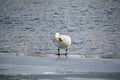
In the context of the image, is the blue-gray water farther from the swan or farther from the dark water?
the swan

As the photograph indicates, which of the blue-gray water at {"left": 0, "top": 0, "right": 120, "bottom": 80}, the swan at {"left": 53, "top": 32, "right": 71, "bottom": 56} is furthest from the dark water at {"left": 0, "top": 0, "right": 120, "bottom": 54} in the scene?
the swan at {"left": 53, "top": 32, "right": 71, "bottom": 56}

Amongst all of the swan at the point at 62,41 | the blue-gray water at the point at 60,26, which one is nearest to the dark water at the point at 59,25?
the blue-gray water at the point at 60,26

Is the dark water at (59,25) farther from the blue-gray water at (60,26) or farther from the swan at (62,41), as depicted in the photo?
the swan at (62,41)

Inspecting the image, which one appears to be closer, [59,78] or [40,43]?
[59,78]

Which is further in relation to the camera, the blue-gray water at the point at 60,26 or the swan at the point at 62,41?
the blue-gray water at the point at 60,26

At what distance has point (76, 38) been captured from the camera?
36.6 feet

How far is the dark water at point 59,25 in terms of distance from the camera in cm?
1104

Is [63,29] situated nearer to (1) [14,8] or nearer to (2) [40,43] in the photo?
(2) [40,43]

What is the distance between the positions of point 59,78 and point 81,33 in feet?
19.8

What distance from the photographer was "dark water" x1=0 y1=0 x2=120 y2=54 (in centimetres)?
1104

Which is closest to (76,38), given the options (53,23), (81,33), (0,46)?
(81,33)

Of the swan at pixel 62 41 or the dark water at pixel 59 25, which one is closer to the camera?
the swan at pixel 62 41

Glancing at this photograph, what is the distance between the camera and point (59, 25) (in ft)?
36.6

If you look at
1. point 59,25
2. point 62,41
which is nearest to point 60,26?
point 59,25
